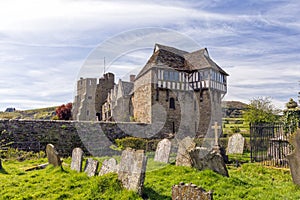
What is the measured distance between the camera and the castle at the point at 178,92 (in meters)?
29.0

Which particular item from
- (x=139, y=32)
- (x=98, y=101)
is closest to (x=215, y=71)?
(x=139, y=32)

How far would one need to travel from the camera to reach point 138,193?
7.17 m

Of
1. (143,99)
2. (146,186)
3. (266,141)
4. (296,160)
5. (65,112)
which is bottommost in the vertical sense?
(146,186)

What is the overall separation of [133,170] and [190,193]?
2441 mm

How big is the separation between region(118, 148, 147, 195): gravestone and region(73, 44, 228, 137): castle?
20.6 metres

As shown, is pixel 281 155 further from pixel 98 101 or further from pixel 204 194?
pixel 98 101

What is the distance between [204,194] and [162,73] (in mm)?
24193

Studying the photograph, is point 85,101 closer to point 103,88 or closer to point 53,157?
point 103,88

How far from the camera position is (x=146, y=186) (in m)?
8.15

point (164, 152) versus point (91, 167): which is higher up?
point (164, 152)

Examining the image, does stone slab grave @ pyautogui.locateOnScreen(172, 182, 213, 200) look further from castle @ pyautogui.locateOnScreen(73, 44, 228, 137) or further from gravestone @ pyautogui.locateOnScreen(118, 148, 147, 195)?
castle @ pyautogui.locateOnScreen(73, 44, 228, 137)

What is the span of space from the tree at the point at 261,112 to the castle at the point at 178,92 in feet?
11.1

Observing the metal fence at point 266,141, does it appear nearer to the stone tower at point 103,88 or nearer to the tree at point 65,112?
the stone tower at point 103,88

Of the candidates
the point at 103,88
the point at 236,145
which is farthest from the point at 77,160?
the point at 103,88
